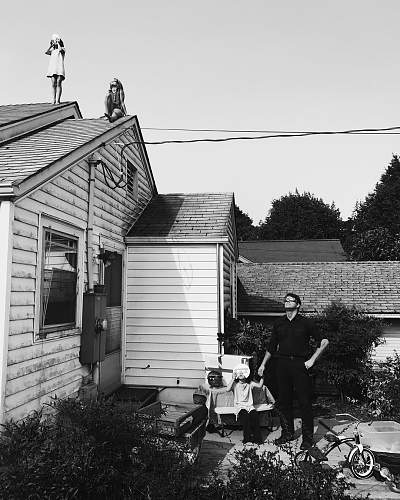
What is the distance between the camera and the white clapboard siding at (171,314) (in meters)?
8.54

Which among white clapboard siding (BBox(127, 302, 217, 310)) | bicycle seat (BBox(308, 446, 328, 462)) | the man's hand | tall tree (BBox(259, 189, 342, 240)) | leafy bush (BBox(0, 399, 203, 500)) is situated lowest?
Result: bicycle seat (BBox(308, 446, 328, 462))

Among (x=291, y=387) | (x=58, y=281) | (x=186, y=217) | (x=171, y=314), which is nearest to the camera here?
(x=58, y=281)

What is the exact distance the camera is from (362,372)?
9.44 m

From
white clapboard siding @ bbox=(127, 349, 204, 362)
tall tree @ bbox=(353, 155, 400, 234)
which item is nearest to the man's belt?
white clapboard siding @ bbox=(127, 349, 204, 362)

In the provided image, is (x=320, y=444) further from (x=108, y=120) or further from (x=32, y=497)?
(x=108, y=120)

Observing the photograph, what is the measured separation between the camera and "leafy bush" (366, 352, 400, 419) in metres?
7.53

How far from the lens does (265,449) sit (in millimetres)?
5832

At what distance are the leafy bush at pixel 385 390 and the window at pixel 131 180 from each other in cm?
623

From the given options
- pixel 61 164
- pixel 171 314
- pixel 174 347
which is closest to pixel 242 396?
pixel 174 347

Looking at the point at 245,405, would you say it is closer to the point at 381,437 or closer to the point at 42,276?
the point at 381,437

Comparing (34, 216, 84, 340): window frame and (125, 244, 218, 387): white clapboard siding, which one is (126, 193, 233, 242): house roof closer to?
(125, 244, 218, 387): white clapboard siding

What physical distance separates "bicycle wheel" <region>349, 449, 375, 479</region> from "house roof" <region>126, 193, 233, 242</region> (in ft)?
15.4

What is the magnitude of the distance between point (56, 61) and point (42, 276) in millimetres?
7749

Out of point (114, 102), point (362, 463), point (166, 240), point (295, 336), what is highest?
point (114, 102)
